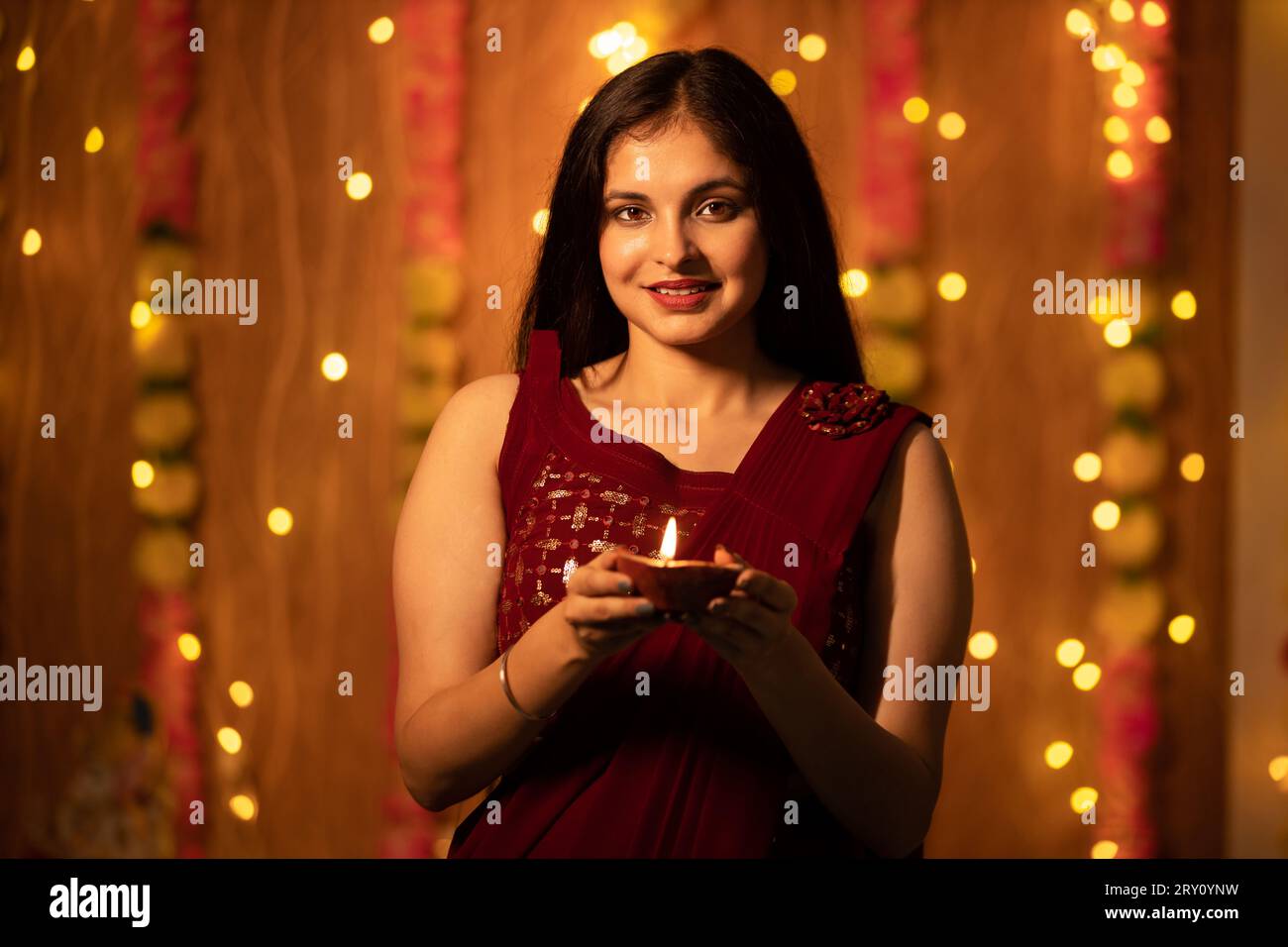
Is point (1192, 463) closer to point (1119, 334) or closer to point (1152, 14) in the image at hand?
point (1119, 334)

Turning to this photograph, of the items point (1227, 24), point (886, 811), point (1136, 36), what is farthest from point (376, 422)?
point (1227, 24)

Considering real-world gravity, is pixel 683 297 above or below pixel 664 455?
above

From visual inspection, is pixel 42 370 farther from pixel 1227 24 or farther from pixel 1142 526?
pixel 1227 24

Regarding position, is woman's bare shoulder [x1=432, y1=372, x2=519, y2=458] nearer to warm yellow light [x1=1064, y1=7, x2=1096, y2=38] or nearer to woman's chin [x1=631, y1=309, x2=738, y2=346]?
woman's chin [x1=631, y1=309, x2=738, y2=346]

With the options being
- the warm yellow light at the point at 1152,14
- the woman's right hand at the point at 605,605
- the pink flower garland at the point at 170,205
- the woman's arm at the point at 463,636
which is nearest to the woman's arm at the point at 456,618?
the woman's arm at the point at 463,636

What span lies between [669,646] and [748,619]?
0.19 meters

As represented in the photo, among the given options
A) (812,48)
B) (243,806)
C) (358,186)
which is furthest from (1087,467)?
(243,806)

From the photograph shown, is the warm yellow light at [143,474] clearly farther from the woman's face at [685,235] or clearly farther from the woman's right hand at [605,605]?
the woman's right hand at [605,605]

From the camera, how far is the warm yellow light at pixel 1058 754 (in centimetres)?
230

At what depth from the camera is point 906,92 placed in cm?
224

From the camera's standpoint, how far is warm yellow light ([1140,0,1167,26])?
2.25m

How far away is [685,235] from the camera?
3.95 ft

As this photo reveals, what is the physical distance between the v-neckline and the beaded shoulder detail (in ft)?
0.07

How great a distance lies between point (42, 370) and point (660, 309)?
1.62 m
